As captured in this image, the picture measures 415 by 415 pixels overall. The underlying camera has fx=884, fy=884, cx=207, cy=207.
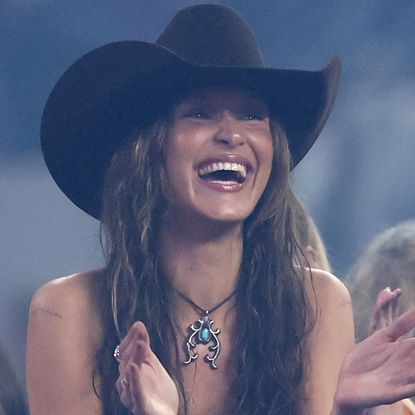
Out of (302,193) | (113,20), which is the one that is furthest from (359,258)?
(113,20)

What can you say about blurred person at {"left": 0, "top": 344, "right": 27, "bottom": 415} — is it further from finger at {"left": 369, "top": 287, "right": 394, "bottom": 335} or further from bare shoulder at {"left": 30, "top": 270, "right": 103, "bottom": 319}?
finger at {"left": 369, "top": 287, "right": 394, "bottom": 335}

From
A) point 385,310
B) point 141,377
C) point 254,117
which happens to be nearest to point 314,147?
point 254,117

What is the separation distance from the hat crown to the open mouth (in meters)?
0.17

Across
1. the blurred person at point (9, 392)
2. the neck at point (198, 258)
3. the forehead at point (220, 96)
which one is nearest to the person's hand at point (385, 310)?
the neck at point (198, 258)

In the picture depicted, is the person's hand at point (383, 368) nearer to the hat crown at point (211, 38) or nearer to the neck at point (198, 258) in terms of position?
the neck at point (198, 258)

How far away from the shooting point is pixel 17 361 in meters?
1.55

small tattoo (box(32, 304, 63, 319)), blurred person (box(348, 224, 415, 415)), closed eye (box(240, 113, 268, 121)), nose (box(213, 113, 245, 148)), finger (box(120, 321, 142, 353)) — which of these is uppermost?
closed eye (box(240, 113, 268, 121))

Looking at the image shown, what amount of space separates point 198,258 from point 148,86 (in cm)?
30

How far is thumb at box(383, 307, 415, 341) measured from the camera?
120 centimetres

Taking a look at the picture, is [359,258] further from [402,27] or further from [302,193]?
[402,27]

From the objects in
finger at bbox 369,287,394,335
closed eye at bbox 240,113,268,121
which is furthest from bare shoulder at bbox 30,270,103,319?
finger at bbox 369,287,394,335

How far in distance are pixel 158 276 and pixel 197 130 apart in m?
0.26

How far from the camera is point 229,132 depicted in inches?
57.4

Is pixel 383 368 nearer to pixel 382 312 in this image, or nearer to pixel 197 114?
pixel 382 312
